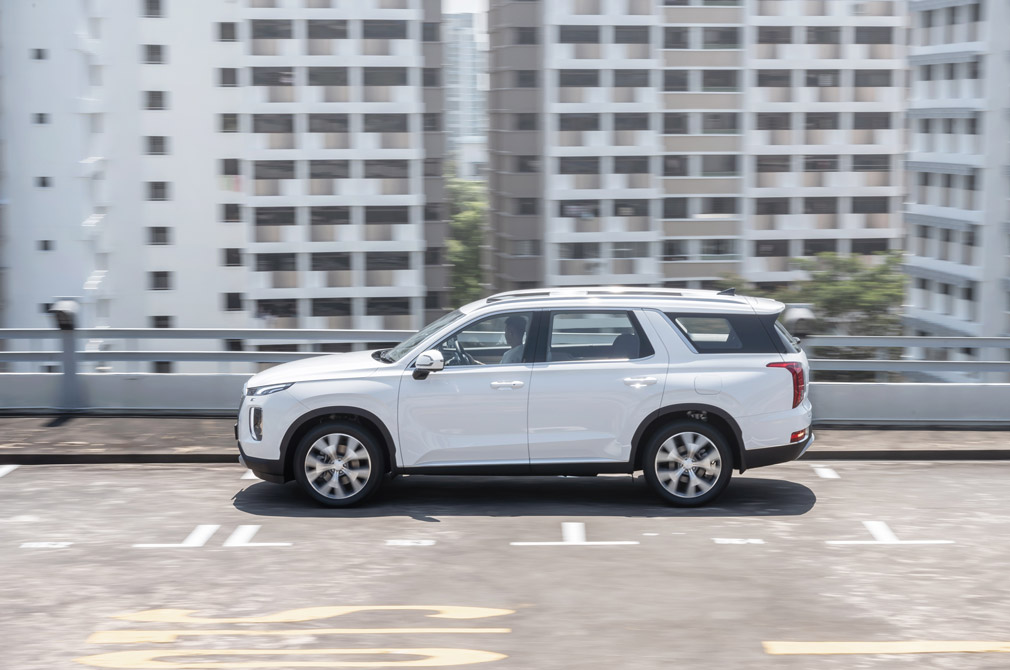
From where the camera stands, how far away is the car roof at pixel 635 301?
9.79 meters

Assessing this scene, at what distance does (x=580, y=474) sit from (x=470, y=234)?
99161 mm

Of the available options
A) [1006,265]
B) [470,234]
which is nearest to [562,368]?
[1006,265]

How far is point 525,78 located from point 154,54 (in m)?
20.1

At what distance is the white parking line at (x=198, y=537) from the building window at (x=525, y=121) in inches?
2498

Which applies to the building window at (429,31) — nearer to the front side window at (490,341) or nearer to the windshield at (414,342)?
the windshield at (414,342)

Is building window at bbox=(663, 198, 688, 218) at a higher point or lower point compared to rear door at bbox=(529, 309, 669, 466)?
higher

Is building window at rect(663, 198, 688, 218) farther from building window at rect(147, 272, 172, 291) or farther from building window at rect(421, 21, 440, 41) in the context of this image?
building window at rect(147, 272, 172, 291)

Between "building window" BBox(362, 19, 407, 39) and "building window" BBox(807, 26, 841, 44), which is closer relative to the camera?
"building window" BBox(362, 19, 407, 39)

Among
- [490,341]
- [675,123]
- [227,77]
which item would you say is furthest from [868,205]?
[490,341]

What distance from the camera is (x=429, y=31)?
68438 mm

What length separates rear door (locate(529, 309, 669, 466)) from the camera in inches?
377

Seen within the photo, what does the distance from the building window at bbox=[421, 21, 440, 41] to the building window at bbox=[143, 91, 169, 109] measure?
1399 cm

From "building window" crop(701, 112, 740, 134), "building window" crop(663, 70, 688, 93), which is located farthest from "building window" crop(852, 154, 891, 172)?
"building window" crop(663, 70, 688, 93)

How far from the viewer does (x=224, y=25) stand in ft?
214
